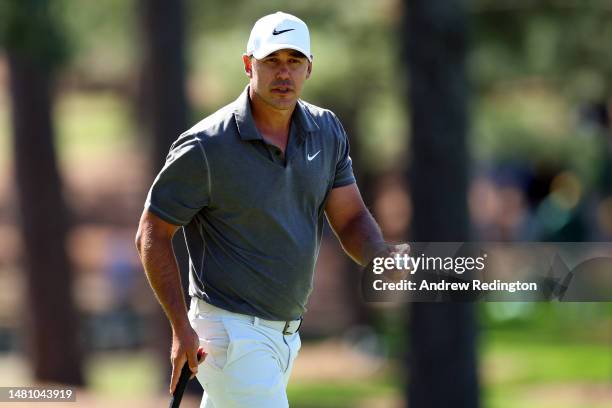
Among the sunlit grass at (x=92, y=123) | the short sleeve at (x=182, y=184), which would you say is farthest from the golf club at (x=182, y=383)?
the sunlit grass at (x=92, y=123)

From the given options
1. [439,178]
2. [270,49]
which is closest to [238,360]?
[270,49]

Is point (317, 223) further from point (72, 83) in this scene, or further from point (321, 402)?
point (72, 83)

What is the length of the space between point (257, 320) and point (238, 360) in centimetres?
15

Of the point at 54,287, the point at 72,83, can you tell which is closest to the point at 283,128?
the point at 54,287

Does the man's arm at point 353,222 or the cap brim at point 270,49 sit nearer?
the cap brim at point 270,49

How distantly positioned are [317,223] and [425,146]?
22.0 ft

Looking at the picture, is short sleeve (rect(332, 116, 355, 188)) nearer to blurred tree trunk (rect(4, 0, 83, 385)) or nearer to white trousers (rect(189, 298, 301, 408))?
white trousers (rect(189, 298, 301, 408))

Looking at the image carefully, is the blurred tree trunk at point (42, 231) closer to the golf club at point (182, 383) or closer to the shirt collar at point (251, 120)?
the shirt collar at point (251, 120)

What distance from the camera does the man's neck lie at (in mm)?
4719

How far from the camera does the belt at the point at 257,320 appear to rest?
4770 mm

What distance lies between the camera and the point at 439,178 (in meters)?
11.5

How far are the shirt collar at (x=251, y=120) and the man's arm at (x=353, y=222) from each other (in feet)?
0.96

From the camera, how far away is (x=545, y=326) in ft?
71.3
